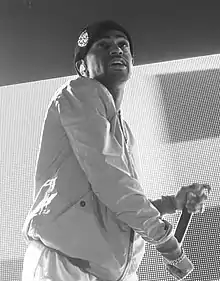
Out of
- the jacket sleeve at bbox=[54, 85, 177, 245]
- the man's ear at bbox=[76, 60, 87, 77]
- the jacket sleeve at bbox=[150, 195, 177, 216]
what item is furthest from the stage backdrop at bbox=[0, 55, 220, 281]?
the jacket sleeve at bbox=[54, 85, 177, 245]

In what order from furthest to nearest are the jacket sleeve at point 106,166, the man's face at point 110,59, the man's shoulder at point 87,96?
the man's face at point 110,59 < the man's shoulder at point 87,96 < the jacket sleeve at point 106,166

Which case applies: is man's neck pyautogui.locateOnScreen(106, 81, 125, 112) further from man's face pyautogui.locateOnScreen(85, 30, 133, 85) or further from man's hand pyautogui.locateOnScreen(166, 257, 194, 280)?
man's hand pyautogui.locateOnScreen(166, 257, 194, 280)

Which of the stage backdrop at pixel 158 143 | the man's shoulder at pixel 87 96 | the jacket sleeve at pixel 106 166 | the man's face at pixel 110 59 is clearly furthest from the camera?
the stage backdrop at pixel 158 143

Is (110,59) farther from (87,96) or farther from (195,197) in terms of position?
(195,197)

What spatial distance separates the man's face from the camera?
119 cm

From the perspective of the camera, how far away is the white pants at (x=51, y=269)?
0.94 m

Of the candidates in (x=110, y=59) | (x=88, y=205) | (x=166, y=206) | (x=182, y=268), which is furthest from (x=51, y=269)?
(x=110, y=59)

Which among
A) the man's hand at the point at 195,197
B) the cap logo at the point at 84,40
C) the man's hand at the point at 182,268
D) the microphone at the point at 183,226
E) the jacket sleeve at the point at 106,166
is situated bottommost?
the man's hand at the point at 182,268

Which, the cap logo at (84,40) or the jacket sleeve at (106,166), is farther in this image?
the cap logo at (84,40)

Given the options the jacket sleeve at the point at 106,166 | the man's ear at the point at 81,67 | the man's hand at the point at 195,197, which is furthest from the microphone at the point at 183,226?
the man's ear at the point at 81,67

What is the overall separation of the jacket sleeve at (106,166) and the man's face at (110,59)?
0.16 meters

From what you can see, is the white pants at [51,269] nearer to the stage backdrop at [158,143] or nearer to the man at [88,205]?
the man at [88,205]

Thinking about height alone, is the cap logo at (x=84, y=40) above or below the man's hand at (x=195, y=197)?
above

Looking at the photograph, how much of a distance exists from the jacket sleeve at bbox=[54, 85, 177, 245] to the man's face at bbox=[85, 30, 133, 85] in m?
0.16
